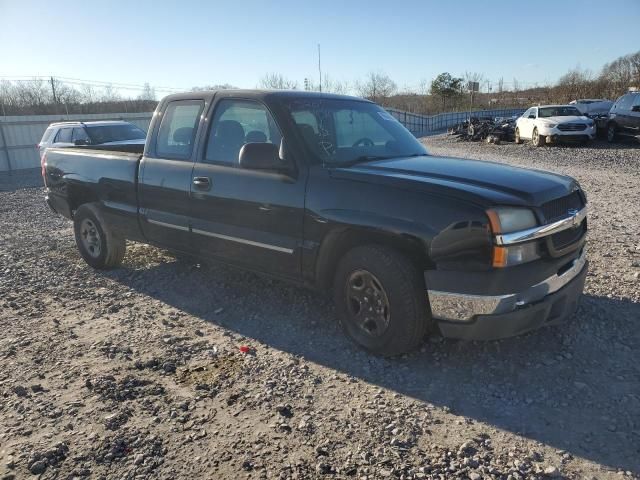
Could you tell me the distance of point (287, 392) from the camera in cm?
327

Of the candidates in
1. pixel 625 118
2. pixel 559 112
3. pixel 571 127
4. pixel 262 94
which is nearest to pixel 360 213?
pixel 262 94

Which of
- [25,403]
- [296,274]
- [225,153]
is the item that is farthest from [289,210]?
[25,403]

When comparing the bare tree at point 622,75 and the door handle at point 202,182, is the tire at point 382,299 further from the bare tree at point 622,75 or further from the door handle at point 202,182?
the bare tree at point 622,75

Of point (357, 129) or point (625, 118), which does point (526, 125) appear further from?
point (357, 129)

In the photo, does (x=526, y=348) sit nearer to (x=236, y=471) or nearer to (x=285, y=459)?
(x=285, y=459)

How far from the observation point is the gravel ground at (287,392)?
2.61m

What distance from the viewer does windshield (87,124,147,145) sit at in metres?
13.1

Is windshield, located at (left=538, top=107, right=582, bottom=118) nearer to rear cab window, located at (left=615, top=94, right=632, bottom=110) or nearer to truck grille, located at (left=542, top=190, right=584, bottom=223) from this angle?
rear cab window, located at (left=615, top=94, right=632, bottom=110)

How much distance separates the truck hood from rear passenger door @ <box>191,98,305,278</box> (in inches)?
20.3

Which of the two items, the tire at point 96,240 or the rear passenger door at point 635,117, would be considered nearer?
the tire at point 96,240

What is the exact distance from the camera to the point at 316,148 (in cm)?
390

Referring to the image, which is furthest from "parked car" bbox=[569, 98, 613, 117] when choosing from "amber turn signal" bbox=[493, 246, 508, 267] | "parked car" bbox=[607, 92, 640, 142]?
"amber turn signal" bbox=[493, 246, 508, 267]

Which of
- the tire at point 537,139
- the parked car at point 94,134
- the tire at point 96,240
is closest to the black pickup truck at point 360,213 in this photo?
the tire at point 96,240

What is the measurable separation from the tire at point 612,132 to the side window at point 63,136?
18.9 metres
